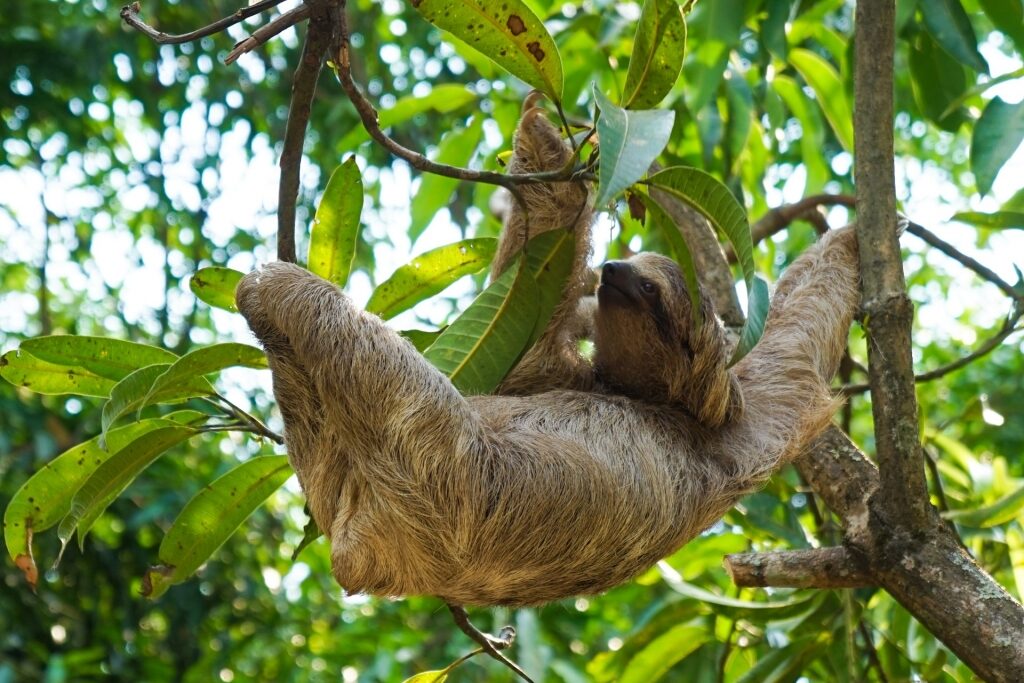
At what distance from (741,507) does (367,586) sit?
2.44 metres

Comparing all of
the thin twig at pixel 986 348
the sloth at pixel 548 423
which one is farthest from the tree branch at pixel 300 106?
the thin twig at pixel 986 348

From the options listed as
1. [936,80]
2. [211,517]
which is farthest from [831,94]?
[211,517]

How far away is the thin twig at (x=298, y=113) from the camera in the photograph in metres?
3.77

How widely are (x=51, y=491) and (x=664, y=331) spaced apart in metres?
2.89

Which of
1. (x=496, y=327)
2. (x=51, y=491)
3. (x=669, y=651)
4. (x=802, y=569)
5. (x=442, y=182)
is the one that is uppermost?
(x=442, y=182)

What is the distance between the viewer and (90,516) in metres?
4.46

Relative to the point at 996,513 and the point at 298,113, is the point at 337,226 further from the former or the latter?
the point at 996,513

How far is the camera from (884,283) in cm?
421

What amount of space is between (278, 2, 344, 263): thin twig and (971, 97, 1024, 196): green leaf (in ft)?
9.41

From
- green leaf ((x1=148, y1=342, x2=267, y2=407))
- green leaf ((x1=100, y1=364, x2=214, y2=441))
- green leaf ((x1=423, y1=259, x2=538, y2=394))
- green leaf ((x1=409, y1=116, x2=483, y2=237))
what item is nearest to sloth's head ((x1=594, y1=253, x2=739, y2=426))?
green leaf ((x1=423, y1=259, x2=538, y2=394))

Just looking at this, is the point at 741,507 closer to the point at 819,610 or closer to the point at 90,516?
the point at 819,610

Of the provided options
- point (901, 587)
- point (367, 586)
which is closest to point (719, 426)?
point (901, 587)

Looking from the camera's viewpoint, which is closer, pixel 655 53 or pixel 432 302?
pixel 655 53

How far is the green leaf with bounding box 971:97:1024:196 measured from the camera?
4582 millimetres
